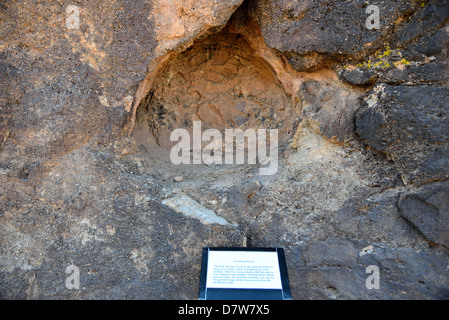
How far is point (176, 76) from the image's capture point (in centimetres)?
305

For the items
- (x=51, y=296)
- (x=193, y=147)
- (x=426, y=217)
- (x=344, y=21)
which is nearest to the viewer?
(x=51, y=296)

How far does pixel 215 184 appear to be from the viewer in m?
2.62

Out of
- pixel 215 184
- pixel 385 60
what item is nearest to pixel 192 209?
pixel 215 184

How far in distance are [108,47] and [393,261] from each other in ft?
7.19

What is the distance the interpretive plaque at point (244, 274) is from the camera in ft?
6.11

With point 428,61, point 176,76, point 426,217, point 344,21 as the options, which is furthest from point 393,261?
point 176,76

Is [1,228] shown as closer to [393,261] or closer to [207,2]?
[207,2]

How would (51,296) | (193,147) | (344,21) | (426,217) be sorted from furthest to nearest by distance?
(193,147) → (344,21) → (426,217) → (51,296)
